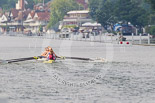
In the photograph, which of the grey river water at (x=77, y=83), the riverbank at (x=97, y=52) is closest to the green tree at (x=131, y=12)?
the riverbank at (x=97, y=52)

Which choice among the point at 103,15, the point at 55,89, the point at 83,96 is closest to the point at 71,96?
the point at 83,96

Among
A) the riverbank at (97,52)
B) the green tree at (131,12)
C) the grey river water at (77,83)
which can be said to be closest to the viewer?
the grey river water at (77,83)

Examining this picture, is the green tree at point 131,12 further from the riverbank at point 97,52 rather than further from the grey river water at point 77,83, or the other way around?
the grey river water at point 77,83

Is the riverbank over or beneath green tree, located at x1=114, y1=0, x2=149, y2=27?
beneath

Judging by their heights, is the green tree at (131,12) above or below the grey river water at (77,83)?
above

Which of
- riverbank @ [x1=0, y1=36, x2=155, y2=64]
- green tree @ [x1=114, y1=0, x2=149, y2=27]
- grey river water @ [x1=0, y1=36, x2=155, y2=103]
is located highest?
green tree @ [x1=114, y1=0, x2=149, y2=27]

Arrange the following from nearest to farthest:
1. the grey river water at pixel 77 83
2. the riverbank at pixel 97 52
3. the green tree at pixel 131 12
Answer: the grey river water at pixel 77 83 → the riverbank at pixel 97 52 → the green tree at pixel 131 12

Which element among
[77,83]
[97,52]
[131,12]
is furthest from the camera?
[131,12]

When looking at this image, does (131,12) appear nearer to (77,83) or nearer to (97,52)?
(97,52)

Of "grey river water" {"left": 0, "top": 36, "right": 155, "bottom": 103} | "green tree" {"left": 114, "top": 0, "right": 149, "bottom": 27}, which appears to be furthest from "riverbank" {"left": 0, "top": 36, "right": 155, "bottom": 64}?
A: "green tree" {"left": 114, "top": 0, "right": 149, "bottom": 27}

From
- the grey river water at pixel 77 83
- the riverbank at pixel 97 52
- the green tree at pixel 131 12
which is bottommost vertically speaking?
the grey river water at pixel 77 83

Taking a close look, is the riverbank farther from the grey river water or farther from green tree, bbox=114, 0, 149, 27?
green tree, bbox=114, 0, 149, 27

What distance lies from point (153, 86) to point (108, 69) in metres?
8.48

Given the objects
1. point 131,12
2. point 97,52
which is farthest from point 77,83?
point 131,12
